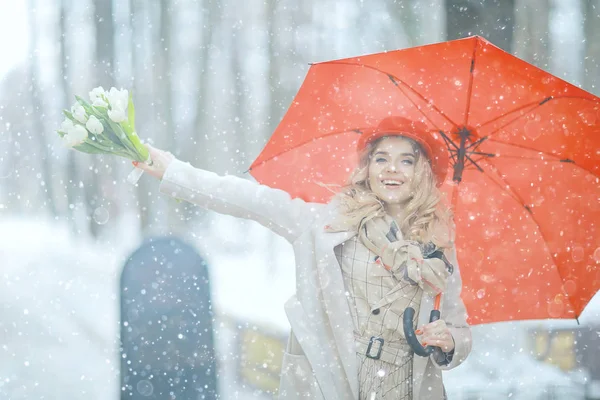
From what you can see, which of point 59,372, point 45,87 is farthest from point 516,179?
point 45,87

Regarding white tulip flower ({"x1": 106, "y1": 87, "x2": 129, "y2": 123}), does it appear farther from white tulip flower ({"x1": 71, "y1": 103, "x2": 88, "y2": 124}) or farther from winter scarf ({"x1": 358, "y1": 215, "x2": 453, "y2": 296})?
winter scarf ({"x1": 358, "y1": 215, "x2": 453, "y2": 296})

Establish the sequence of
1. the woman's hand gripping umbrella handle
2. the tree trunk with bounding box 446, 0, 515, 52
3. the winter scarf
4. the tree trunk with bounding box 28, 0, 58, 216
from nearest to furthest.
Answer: the woman's hand gripping umbrella handle < the winter scarf < the tree trunk with bounding box 446, 0, 515, 52 < the tree trunk with bounding box 28, 0, 58, 216

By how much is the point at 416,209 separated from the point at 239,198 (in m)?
0.57

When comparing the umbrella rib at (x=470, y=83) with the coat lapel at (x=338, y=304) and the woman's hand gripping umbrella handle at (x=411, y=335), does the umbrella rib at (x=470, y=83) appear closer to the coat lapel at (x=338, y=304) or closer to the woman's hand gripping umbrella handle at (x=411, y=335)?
the coat lapel at (x=338, y=304)

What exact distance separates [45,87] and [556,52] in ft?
9.64

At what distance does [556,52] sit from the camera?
3.44m

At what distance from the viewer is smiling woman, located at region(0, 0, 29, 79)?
3467mm

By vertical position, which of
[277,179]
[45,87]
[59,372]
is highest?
[45,87]

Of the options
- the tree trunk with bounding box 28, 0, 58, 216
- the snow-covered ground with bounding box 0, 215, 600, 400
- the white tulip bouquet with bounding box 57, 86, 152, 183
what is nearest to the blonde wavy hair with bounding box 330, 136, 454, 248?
the white tulip bouquet with bounding box 57, 86, 152, 183

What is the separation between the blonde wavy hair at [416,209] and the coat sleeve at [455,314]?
106 mm

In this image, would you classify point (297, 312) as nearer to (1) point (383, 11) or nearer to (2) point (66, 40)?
(1) point (383, 11)

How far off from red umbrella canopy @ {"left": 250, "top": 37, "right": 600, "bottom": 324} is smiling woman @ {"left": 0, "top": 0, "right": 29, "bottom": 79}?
7.11 feet

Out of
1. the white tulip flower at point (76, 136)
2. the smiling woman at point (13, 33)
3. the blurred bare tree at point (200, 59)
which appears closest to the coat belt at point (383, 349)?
the white tulip flower at point (76, 136)

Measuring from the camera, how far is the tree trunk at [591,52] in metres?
3.47
